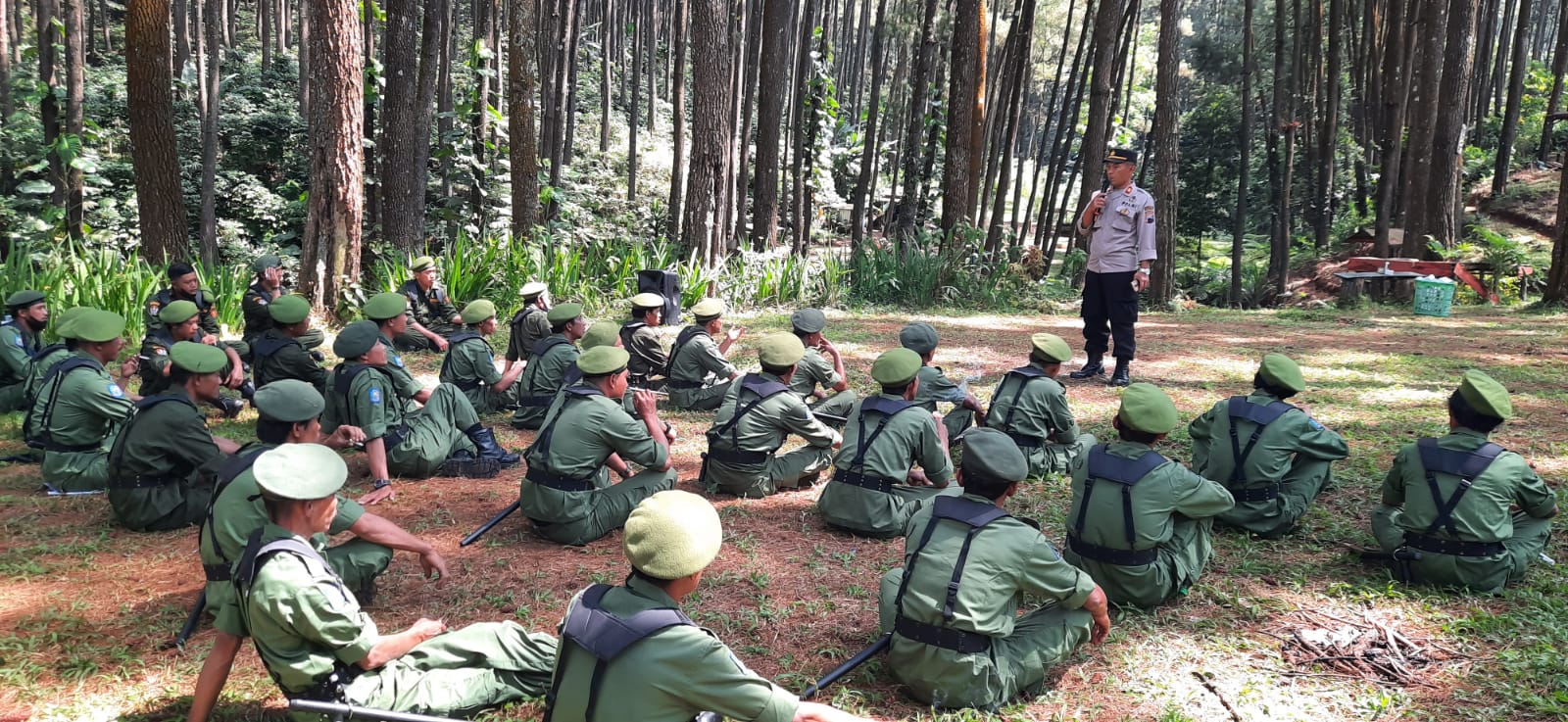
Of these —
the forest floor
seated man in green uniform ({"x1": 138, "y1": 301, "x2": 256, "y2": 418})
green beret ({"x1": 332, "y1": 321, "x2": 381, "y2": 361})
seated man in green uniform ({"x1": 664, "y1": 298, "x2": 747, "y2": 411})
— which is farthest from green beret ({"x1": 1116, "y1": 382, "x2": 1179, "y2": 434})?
seated man in green uniform ({"x1": 138, "y1": 301, "x2": 256, "y2": 418})

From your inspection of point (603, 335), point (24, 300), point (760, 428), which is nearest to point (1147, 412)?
point (760, 428)

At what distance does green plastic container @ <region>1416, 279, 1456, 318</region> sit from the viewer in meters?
12.6

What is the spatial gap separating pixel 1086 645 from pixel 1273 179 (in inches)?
741

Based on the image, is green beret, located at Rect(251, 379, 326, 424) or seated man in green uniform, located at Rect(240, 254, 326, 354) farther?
seated man in green uniform, located at Rect(240, 254, 326, 354)

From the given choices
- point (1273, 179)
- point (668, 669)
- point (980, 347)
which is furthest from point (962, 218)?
point (668, 669)

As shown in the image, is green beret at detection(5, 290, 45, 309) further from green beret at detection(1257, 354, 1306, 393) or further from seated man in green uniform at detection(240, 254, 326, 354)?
green beret at detection(1257, 354, 1306, 393)

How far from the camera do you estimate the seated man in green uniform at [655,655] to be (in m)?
2.57

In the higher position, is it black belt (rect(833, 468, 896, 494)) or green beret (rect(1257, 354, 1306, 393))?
green beret (rect(1257, 354, 1306, 393))

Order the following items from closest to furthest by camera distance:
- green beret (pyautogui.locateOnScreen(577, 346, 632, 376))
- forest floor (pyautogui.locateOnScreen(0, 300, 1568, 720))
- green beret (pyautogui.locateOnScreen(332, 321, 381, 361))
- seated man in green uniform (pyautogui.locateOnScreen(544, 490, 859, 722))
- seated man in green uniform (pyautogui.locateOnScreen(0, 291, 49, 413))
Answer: seated man in green uniform (pyautogui.locateOnScreen(544, 490, 859, 722)) < forest floor (pyautogui.locateOnScreen(0, 300, 1568, 720)) < green beret (pyautogui.locateOnScreen(577, 346, 632, 376)) < green beret (pyautogui.locateOnScreen(332, 321, 381, 361)) < seated man in green uniform (pyautogui.locateOnScreen(0, 291, 49, 413))

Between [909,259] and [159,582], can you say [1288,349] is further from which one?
[159,582]

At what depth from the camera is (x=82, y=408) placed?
18.7ft

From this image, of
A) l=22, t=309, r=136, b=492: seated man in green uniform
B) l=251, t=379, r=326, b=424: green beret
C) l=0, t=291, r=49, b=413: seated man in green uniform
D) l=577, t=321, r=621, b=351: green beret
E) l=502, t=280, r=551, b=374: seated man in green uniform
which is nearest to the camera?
l=251, t=379, r=326, b=424: green beret

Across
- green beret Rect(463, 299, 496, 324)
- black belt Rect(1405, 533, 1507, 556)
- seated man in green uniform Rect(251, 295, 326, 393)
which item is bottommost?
black belt Rect(1405, 533, 1507, 556)

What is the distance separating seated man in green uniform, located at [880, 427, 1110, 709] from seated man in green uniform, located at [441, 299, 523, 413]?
5070 mm
